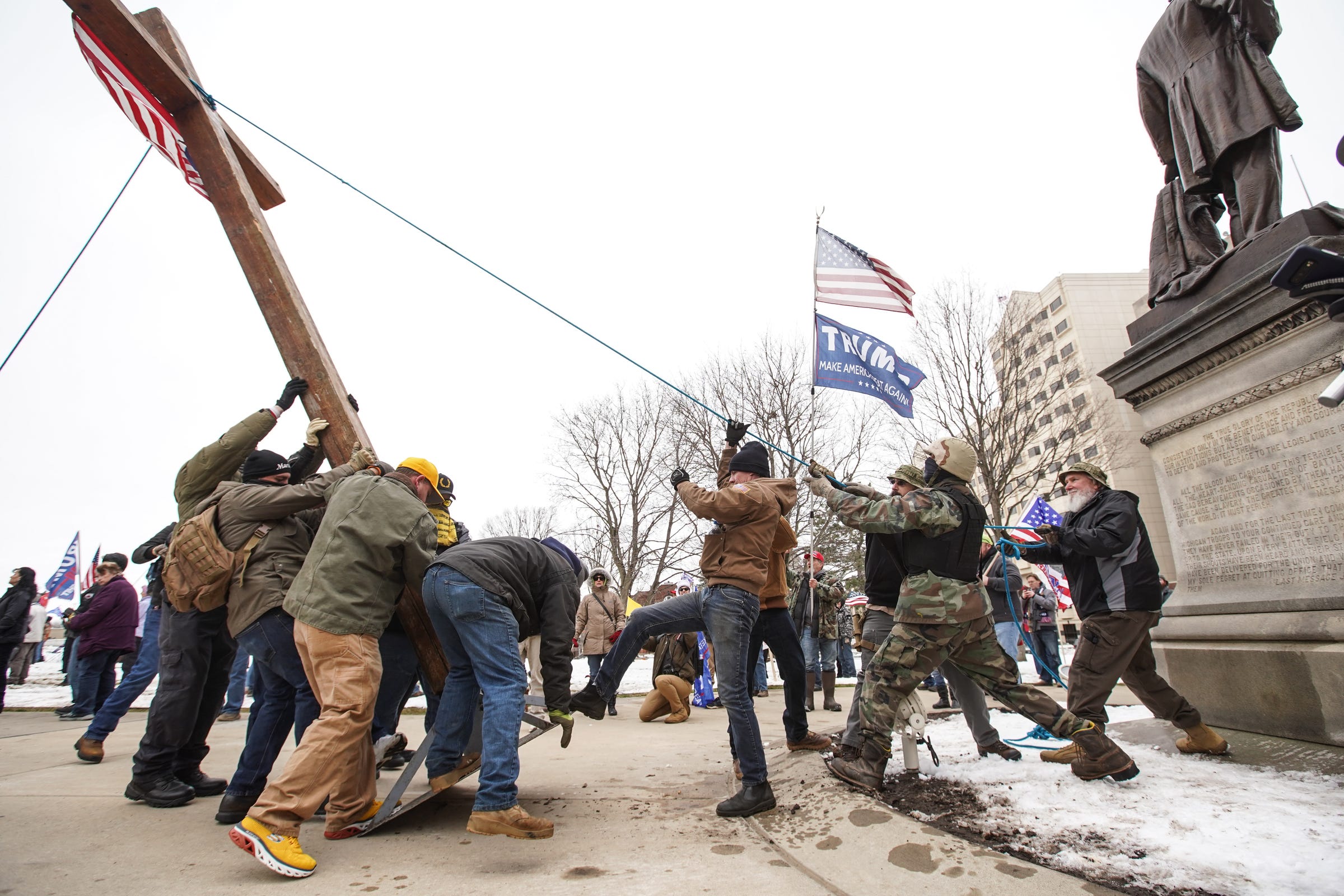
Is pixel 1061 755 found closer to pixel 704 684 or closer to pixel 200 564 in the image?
pixel 200 564

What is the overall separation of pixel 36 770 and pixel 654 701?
5.20 m

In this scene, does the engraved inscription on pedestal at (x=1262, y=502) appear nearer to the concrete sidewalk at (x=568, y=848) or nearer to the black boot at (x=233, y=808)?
the concrete sidewalk at (x=568, y=848)

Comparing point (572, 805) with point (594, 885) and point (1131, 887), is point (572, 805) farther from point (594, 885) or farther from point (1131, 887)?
point (1131, 887)

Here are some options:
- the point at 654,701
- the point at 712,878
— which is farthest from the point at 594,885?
the point at 654,701

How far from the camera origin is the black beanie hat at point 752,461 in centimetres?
405

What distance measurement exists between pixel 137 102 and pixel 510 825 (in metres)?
5.16

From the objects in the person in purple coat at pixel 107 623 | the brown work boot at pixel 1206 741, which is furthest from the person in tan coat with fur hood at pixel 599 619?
the brown work boot at pixel 1206 741

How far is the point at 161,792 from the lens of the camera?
3.60 meters

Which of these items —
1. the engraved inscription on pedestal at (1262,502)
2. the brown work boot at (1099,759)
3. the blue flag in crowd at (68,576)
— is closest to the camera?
the brown work boot at (1099,759)

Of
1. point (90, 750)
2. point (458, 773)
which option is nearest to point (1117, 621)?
point (458, 773)

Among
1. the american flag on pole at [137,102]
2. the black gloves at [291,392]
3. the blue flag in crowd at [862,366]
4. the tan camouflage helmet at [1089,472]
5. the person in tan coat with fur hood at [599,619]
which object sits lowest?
the person in tan coat with fur hood at [599,619]

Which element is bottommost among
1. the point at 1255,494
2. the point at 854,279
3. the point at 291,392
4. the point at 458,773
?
the point at 458,773

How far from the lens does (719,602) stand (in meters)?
3.65

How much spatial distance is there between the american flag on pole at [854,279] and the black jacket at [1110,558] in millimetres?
4384
